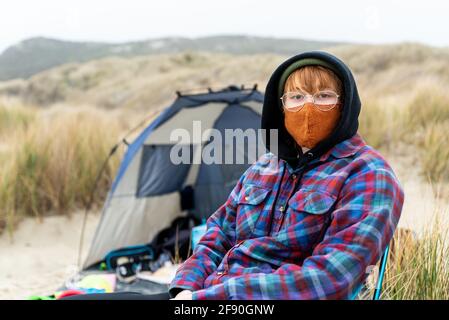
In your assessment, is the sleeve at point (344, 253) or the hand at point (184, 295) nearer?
the sleeve at point (344, 253)

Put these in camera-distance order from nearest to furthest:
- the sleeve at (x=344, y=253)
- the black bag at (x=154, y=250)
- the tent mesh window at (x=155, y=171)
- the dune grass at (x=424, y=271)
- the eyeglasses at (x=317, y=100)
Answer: the sleeve at (x=344, y=253)
the eyeglasses at (x=317, y=100)
the dune grass at (x=424, y=271)
the black bag at (x=154, y=250)
the tent mesh window at (x=155, y=171)

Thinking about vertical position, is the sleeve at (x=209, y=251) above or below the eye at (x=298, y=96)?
below

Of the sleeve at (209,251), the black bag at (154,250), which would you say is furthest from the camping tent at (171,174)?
the sleeve at (209,251)

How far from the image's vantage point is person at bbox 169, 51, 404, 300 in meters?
1.47

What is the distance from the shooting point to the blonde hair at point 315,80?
1726 mm

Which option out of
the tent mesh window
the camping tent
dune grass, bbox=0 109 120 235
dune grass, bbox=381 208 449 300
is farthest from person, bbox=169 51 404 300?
dune grass, bbox=0 109 120 235

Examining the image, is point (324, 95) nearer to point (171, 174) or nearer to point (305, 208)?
point (305, 208)

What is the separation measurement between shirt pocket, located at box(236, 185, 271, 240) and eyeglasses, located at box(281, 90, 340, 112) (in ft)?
1.07

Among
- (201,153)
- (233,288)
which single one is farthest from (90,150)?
(233,288)

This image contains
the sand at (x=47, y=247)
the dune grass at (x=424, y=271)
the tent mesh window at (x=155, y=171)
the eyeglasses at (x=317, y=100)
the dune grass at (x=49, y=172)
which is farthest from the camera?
the dune grass at (x=49, y=172)

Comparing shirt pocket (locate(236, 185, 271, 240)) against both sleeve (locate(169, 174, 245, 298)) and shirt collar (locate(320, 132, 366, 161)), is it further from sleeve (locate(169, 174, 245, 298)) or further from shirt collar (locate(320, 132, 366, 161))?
shirt collar (locate(320, 132, 366, 161))

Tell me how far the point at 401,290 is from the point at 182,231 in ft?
8.35

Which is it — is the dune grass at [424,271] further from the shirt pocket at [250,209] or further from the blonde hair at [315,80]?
the blonde hair at [315,80]

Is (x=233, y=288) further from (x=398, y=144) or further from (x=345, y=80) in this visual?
(x=398, y=144)
